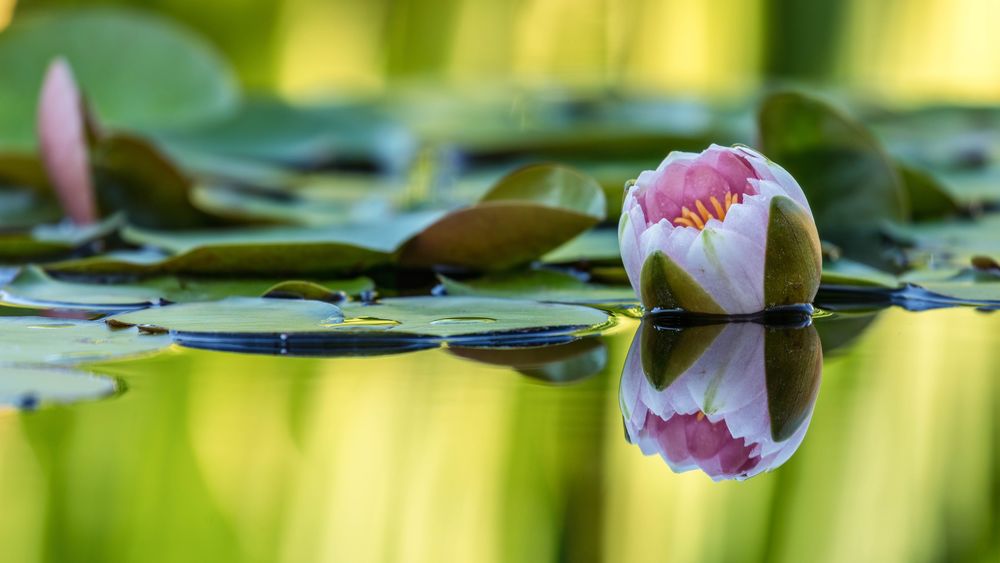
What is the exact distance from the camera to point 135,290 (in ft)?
3.61

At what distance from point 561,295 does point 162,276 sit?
40cm

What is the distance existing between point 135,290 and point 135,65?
4.28 feet

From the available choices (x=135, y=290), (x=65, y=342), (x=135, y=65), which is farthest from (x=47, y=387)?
(x=135, y=65)

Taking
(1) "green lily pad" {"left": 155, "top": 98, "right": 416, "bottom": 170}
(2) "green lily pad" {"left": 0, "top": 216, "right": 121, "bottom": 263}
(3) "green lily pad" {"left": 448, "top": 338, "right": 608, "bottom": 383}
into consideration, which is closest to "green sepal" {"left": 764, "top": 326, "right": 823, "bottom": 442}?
(3) "green lily pad" {"left": 448, "top": 338, "right": 608, "bottom": 383}

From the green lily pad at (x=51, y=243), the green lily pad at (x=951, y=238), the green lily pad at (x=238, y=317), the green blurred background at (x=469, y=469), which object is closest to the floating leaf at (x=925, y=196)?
the green lily pad at (x=951, y=238)

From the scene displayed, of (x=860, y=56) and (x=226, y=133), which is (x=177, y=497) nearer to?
(x=226, y=133)

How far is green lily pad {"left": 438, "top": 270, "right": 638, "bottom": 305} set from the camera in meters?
1.05

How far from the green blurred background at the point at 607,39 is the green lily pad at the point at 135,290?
89.6 inches

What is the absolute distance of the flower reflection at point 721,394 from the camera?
2.10 feet

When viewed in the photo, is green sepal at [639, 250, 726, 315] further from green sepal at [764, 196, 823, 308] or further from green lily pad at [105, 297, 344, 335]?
green lily pad at [105, 297, 344, 335]

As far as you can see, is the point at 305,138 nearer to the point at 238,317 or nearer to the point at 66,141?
the point at 66,141

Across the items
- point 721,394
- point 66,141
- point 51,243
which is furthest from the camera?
point 66,141

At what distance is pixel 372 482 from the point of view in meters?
0.62

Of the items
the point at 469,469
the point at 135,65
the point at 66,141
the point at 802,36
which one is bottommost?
the point at 469,469
